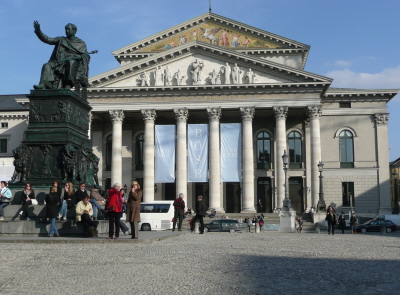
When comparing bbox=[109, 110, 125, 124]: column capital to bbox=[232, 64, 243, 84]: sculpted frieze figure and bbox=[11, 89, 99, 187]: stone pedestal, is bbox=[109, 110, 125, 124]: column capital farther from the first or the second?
bbox=[11, 89, 99, 187]: stone pedestal

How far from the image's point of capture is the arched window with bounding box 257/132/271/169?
2089 inches

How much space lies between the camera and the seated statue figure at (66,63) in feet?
45.7

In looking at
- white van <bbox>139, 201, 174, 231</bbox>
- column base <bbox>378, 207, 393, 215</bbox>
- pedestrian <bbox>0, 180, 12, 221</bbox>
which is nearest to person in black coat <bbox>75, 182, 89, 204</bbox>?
pedestrian <bbox>0, 180, 12, 221</bbox>

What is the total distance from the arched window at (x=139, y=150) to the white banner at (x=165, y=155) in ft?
19.7

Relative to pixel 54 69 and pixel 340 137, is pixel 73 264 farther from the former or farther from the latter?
pixel 340 137

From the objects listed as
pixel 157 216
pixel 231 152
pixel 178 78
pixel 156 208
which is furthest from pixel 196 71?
pixel 157 216

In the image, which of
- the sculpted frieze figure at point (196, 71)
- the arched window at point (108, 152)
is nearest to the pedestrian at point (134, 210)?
the sculpted frieze figure at point (196, 71)

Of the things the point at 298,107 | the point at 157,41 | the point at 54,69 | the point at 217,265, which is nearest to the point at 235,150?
the point at 298,107

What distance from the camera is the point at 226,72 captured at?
4862 cm

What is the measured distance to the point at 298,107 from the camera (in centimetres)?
4884

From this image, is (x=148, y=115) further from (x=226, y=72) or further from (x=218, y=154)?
(x=226, y=72)

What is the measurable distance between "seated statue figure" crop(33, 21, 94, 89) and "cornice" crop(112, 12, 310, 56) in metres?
42.7

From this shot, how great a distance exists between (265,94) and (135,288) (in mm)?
42798

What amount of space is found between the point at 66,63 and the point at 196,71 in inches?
1393
